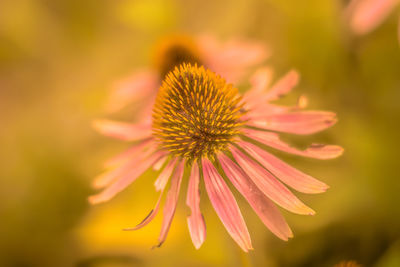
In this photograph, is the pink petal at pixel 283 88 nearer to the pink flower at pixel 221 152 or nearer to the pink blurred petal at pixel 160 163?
the pink flower at pixel 221 152

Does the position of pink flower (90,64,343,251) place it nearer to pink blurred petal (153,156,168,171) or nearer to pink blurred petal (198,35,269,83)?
pink blurred petal (153,156,168,171)

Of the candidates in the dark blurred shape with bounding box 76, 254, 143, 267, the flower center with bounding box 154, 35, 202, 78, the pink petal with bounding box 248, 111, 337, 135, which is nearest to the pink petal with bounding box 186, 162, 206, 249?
the pink petal with bounding box 248, 111, 337, 135

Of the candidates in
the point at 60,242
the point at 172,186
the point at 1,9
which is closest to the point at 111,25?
the point at 1,9

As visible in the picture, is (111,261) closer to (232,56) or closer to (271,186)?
(271,186)

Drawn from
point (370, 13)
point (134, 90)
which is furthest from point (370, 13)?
point (134, 90)

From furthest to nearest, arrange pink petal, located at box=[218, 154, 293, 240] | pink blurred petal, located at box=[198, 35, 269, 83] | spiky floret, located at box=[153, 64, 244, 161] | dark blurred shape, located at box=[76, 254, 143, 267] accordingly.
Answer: pink blurred petal, located at box=[198, 35, 269, 83]
dark blurred shape, located at box=[76, 254, 143, 267]
spiky floret, located at box=[153, 64, 244, 161]
pink petal, located at box=[218, 154, 293, 240]
